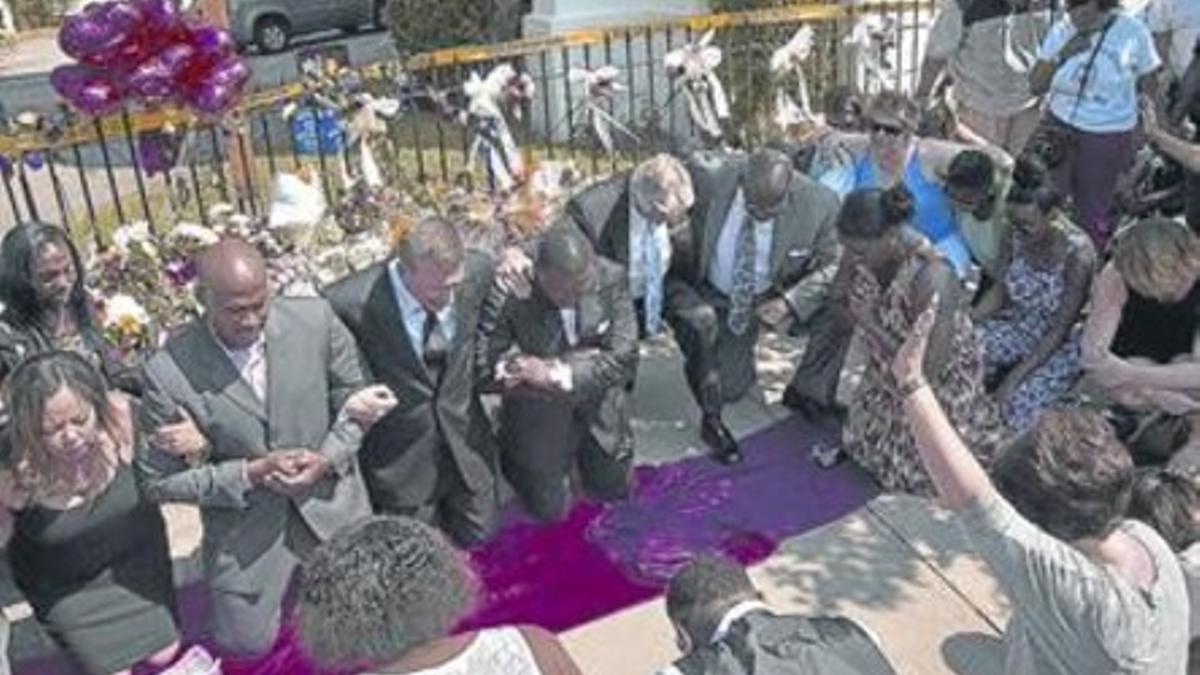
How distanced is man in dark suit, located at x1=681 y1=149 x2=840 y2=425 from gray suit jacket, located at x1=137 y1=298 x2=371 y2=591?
1554mm

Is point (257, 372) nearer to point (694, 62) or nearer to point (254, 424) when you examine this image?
point (254, 424)

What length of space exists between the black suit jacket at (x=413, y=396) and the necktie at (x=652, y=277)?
0.73 metres

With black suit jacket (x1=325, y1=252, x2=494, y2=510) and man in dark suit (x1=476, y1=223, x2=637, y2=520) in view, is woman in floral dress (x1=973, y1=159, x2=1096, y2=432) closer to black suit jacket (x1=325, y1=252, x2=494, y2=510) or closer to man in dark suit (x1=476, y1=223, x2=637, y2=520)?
man in dark suit (x1=476, y1=223, x2=637, y2=520)

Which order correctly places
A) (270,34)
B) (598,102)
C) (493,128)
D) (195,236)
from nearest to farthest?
(195,236) → (493,128) → (598,102) → (270,34)

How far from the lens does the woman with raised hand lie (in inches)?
101

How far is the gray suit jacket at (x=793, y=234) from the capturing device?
5.21 metres

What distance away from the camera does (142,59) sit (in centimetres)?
529

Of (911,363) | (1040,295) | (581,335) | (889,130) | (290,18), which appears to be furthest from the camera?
(290,18)

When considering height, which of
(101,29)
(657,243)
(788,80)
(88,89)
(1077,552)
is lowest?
(788,80)

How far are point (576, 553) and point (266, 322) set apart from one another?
147cm

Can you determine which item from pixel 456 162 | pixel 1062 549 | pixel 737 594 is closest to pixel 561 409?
pixel 737 594

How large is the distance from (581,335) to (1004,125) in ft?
11.7

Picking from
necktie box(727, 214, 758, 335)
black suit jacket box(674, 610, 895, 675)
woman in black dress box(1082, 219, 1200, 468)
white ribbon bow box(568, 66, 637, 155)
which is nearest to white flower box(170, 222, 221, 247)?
necktie box(727, 214, 758, 335)

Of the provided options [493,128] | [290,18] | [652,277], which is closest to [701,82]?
[493,128]
